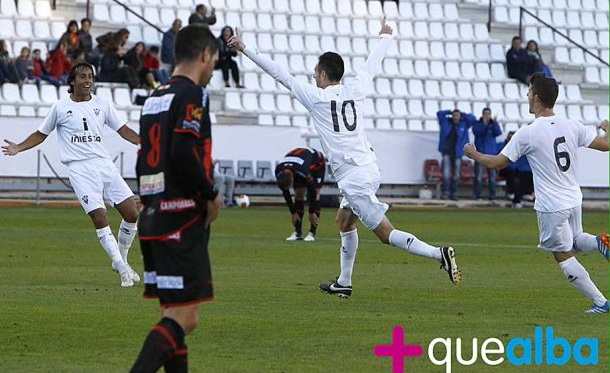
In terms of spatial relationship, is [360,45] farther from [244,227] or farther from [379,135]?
[244,227]

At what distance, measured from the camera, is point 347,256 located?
47.5 ft

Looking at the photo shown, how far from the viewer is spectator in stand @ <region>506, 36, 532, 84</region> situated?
39219 mm

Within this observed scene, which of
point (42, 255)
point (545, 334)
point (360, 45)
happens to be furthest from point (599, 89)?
point (545, 334)

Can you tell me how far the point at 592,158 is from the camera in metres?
36.8

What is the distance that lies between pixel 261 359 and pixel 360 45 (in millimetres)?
29423

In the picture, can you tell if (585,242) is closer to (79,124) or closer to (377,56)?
(377,56)

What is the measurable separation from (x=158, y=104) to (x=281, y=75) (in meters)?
5.66

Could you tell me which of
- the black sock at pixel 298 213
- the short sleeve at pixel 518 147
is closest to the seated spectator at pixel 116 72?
the black sock at pixel 298 213

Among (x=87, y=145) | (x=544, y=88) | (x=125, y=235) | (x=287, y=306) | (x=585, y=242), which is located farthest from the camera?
(x=125, y=235)

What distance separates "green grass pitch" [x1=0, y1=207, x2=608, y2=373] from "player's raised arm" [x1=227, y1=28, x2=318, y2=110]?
6.56ft

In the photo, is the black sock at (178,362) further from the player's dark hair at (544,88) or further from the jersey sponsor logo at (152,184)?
the player's dark hair at (544,88)

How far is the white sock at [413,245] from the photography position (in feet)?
45.5

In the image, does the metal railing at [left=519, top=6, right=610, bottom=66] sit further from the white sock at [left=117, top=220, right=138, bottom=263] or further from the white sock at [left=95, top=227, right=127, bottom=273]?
the white sock at [left=95, top=227, right=127, bottom=273]

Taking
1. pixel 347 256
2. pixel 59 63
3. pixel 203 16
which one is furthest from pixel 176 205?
pixel 203 16
